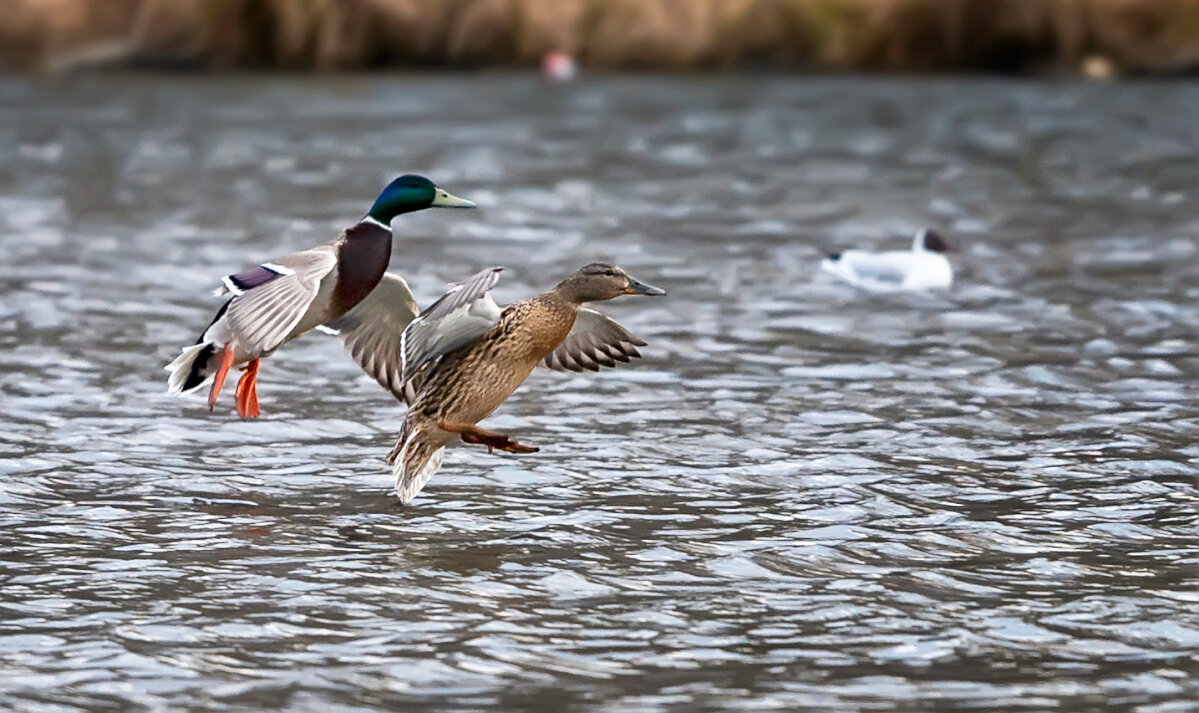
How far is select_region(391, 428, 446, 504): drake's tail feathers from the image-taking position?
6.96 m

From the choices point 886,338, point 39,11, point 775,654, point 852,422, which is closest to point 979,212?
point 886,338

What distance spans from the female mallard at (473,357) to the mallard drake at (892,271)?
457cm

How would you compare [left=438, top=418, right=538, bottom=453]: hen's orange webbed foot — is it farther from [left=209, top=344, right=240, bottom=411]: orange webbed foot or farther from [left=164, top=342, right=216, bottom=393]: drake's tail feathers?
[left=164, top=342, right=216, bottom=393]: drake's tail feathers

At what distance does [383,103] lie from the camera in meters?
22.8

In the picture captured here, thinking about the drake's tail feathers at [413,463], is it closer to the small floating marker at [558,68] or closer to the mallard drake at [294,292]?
the mallard drake at [294,292]

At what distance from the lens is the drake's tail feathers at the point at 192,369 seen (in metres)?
7.88

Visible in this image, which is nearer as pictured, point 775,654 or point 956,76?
point 775,654

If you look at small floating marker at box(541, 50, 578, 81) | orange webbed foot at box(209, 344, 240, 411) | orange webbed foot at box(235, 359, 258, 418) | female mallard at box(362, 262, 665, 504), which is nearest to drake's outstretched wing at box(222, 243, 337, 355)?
orange webbed foot at box(209, 344, 240, 411)

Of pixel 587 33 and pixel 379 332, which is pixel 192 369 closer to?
pixel 379 332

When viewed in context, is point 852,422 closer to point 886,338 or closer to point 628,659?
point 886,338

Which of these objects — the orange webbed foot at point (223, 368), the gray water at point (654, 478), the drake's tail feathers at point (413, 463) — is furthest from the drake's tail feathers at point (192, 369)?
the drake's tail feathers at point (413, 463)

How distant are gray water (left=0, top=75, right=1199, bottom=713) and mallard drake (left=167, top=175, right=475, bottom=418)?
36 cm

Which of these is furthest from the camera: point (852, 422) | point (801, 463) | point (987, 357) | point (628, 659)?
point (987, 357)

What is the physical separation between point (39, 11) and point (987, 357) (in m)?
19.2
